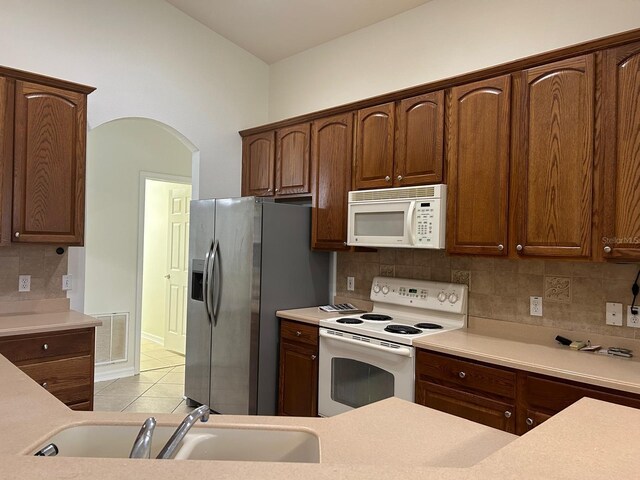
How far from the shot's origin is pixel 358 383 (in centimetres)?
292

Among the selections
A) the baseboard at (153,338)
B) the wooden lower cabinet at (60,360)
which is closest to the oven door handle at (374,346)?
the wooden lower cabinet at (60,360)

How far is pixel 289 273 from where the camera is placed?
354 cm

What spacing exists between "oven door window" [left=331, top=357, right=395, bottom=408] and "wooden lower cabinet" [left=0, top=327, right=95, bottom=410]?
1519mm

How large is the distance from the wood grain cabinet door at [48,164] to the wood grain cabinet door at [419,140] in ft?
6.84

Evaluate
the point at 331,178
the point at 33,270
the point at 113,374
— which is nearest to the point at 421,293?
the point at 331,178

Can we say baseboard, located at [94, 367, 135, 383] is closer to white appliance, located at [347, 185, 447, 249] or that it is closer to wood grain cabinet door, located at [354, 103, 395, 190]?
white appliance, located at [347, 185, 447, 249]

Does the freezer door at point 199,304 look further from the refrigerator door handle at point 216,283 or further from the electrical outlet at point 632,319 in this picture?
the electrical outlet at point 632,319

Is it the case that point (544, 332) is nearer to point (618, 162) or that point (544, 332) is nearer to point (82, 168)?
point (618, 162)

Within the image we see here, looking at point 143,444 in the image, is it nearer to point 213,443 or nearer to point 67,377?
point 213,443

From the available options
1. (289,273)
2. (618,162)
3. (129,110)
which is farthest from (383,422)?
(129,110)

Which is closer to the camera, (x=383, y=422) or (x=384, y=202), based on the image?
(x=383, y=422)

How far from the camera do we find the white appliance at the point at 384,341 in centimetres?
266

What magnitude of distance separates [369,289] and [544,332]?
133 centimetres

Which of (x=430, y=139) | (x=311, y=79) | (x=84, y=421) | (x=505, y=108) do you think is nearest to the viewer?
(x=84, y=421)
